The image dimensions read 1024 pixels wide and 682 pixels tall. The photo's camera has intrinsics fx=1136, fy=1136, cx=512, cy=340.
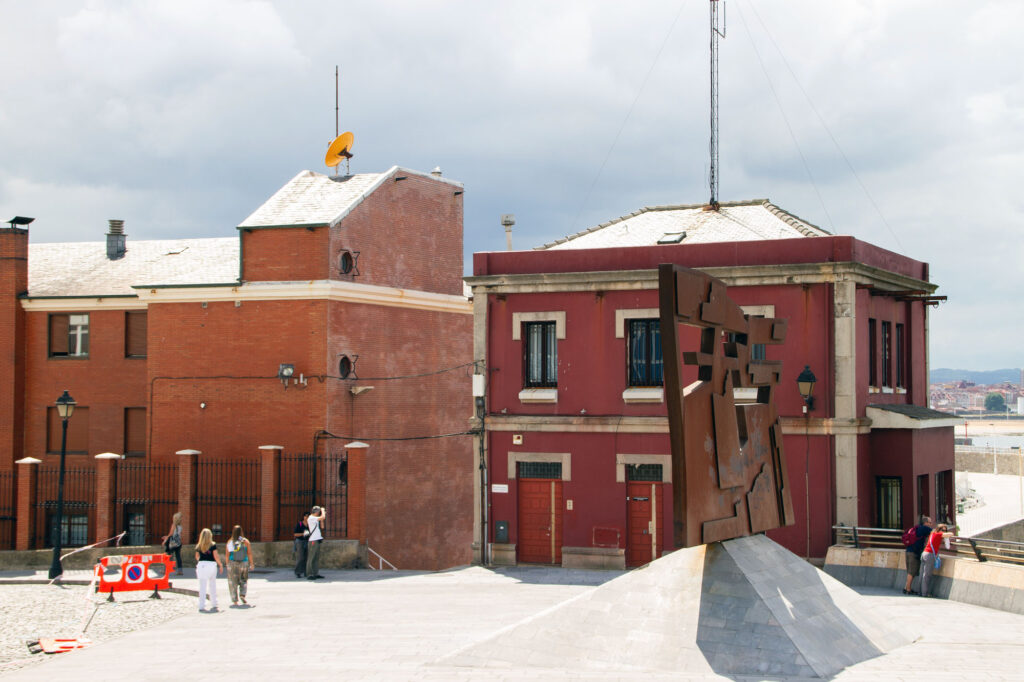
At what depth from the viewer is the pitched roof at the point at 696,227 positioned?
28422 mm

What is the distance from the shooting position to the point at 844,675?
14805mm

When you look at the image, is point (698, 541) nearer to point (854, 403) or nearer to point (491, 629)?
point (491, 629)

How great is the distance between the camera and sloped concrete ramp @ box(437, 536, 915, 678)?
14.9 metres

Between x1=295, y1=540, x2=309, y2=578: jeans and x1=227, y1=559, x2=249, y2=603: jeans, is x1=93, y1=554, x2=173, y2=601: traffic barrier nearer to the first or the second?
x1=227, y1=559, x2=249, y2=603: jeans

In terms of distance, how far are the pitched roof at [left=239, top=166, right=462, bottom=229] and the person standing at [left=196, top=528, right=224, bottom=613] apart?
1280 centimetres

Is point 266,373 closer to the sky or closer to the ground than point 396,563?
closer to the sky

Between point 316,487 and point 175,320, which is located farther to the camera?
point 175,320

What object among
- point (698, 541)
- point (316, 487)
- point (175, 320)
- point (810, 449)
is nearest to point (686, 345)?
point (810, 449)

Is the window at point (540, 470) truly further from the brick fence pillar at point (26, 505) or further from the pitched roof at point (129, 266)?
the brick fence pillar at point (26, 505)

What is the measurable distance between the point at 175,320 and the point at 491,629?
1777 cm

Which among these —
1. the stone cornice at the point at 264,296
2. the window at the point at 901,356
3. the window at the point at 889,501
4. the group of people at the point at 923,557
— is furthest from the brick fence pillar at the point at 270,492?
the window at the point at 901,356

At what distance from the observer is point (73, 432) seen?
36344 mm

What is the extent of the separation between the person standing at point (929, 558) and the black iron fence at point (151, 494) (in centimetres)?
1931

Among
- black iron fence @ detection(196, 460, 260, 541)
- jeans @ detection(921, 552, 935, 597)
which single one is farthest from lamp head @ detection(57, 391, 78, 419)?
jeans @ detection(921, 552, 935, 597)
